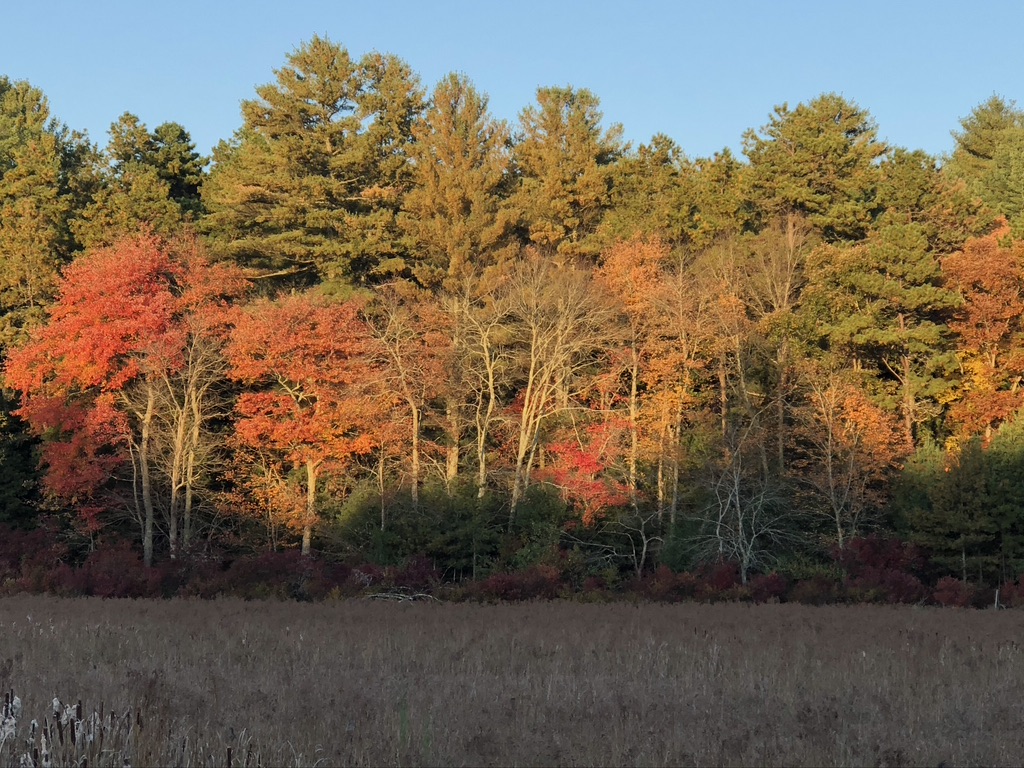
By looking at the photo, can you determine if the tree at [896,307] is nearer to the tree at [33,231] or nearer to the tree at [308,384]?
the tree at [308,384]

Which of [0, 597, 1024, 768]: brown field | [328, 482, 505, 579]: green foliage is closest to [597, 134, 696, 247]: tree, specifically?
[328, 482, 505, 579]: green foliage

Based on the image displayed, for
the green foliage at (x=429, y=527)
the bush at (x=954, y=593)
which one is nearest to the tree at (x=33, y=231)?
the green foliage at (x=429, y=527)

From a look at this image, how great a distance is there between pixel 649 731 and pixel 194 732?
3.67m

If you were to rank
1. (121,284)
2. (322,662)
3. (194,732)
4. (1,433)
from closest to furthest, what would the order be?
(194,732), (322,662), (121,284), (1,433)

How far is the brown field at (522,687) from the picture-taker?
8.50 m

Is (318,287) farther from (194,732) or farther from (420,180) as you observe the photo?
(194,732)

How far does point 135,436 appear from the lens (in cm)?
3719

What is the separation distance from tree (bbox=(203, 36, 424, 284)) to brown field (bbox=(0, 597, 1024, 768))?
71.8ft

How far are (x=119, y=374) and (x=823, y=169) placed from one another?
2721cm

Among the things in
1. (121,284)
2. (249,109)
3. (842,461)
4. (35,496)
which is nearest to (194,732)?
(842,461)

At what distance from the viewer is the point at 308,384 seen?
34.9m

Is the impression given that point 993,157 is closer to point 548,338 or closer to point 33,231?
→ point 548,338

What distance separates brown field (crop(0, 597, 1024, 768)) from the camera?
8.50 m

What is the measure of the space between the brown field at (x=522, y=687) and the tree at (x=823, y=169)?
24.4m
